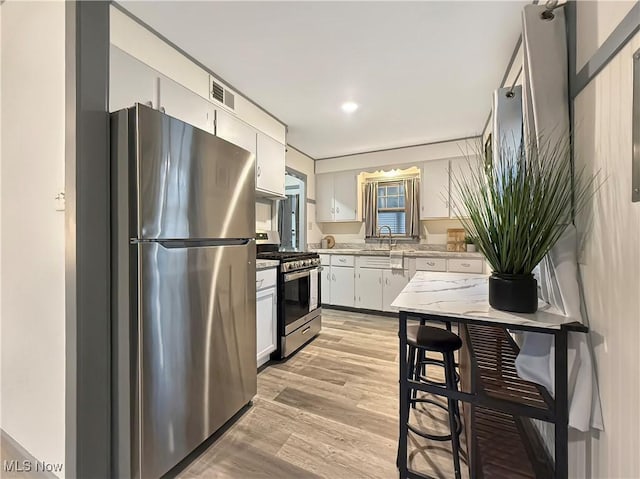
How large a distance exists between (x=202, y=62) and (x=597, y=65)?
2384mm

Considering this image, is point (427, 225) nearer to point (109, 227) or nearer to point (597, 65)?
point (597, 65)

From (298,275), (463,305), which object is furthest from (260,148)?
(463,305)

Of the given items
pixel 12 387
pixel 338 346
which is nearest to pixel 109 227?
pixel 12 387

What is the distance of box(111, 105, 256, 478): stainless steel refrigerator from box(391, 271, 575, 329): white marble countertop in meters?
1.03

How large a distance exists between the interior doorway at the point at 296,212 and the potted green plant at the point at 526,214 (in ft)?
11.3

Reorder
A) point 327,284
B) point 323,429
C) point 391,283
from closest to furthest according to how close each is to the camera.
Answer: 1. point 323,429
2. point 391,283
3. point 327,284

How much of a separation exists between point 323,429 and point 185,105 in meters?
2.44

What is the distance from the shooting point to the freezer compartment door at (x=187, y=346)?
1225 mm

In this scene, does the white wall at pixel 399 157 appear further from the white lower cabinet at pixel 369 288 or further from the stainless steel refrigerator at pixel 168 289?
the stainless steel refrigerator at pixel 168 289

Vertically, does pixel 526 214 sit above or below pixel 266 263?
above

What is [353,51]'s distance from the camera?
198 cm

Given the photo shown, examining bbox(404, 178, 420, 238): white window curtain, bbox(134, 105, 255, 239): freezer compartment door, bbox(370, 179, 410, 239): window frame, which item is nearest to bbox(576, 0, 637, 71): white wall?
bbox(134, 105, 255, 239): freezer compartment door

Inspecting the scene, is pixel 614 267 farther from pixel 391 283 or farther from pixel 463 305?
pixel 391 283

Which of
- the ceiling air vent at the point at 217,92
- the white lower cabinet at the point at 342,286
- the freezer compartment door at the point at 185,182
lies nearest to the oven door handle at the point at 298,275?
the freezer compartment door at the point at 185,182
